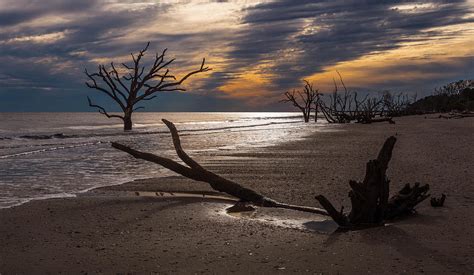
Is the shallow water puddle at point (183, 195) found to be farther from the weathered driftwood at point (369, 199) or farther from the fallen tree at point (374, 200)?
the weathered driftwood at point (369, 199)

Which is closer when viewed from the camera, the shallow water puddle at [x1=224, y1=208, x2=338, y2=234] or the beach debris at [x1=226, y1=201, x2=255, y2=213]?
the shallow water puddle at [x1=224, y1=208, x2=338, y2=234]

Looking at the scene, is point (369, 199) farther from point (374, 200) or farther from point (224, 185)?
point (224, 185)

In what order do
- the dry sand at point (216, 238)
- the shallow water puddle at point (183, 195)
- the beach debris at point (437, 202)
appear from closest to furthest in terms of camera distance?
1. the dry sand at point (216, 238)
2. the beach debris at point (437, 202)
3. the shallow water puddle at point (183, 195)

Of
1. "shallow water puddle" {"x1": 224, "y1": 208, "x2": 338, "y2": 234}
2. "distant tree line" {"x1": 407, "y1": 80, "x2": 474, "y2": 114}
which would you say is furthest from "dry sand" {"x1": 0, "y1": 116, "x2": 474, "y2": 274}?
"distant tree line" {"x1": 407, "y1": 80, "x2": 474, "y2": 114}

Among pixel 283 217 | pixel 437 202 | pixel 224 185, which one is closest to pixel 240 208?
pixel 224 185

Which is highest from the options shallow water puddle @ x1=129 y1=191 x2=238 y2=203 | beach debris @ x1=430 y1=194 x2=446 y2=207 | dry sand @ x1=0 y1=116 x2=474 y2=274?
beach debris @ x1=430 y1=194 x2=446 y2=207

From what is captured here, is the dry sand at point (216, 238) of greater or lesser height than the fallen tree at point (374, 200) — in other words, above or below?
below

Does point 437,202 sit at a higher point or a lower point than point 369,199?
lower

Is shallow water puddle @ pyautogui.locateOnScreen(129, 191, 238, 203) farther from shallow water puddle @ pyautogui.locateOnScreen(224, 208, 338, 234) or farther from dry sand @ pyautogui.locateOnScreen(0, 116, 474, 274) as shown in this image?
shallow water puddle @ pyautogui.locateOnScreen(224, 208, 338, 234)

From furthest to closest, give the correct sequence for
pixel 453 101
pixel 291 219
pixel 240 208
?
pixel 453 101 → pixel 240 208 → pixel 291 219

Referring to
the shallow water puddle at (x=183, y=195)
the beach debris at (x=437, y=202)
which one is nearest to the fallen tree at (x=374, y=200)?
the beach debris at (x=437, y=202)

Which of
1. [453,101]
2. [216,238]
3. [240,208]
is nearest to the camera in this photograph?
[216,238]

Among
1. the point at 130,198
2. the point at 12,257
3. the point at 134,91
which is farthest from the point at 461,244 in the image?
the point at 134,91

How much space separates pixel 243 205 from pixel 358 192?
1562mm
